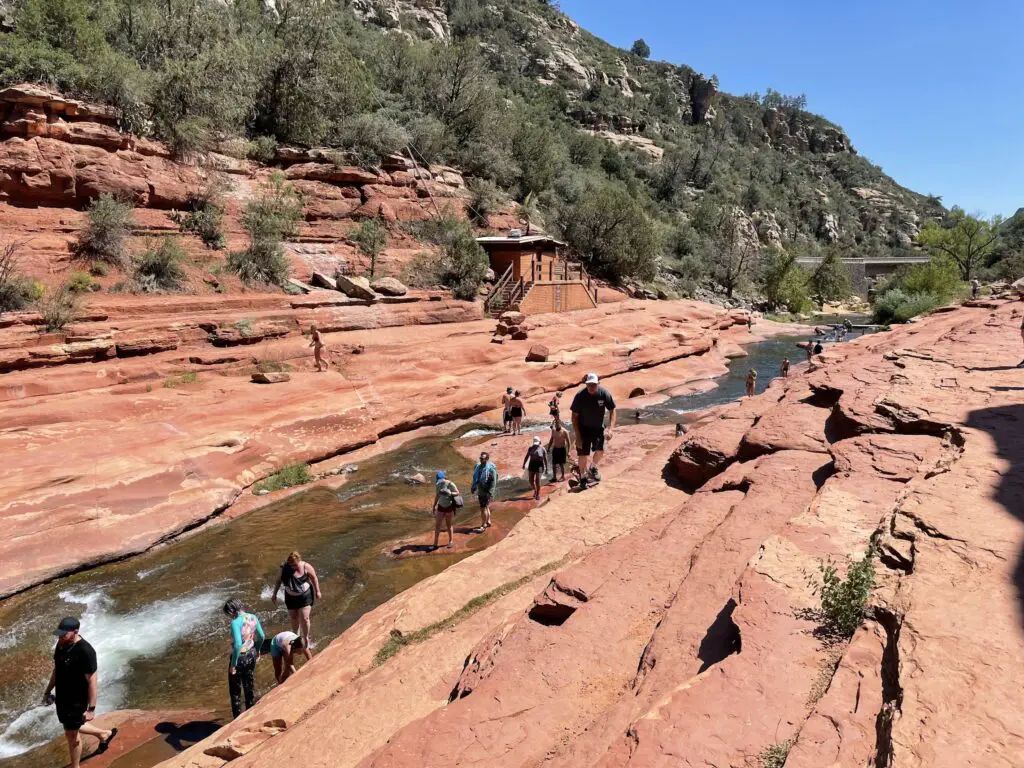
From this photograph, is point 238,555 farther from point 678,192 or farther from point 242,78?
point 678,192

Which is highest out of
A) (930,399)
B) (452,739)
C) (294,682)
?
(930,399)

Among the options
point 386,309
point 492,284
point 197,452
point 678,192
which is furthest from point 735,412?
point 678,192

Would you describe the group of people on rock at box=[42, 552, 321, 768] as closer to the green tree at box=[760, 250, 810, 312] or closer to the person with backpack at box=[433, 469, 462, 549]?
the person with backpack at box=[433, 469, 462, 549]

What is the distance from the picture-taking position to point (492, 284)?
28.4 m

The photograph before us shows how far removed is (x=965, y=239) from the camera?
44656mm

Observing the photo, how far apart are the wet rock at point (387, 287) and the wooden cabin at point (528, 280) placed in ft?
15.4

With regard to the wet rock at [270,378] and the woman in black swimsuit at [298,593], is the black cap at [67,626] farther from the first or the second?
the wet rock at [270,378]

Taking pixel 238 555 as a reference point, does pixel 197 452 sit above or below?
above

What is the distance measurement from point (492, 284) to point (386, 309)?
786 centimetres

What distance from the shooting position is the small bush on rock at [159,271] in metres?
18.3

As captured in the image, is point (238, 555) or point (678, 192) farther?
point (678, 192)

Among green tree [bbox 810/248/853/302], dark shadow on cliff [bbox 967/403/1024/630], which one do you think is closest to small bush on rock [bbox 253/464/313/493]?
dark shadow on cliff [bbox 967/403/1024/630]

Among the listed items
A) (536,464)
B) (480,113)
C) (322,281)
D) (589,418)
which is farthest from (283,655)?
(480,113)

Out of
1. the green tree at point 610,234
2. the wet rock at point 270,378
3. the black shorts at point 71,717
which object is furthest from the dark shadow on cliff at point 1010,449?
the green tree at point 610,234
